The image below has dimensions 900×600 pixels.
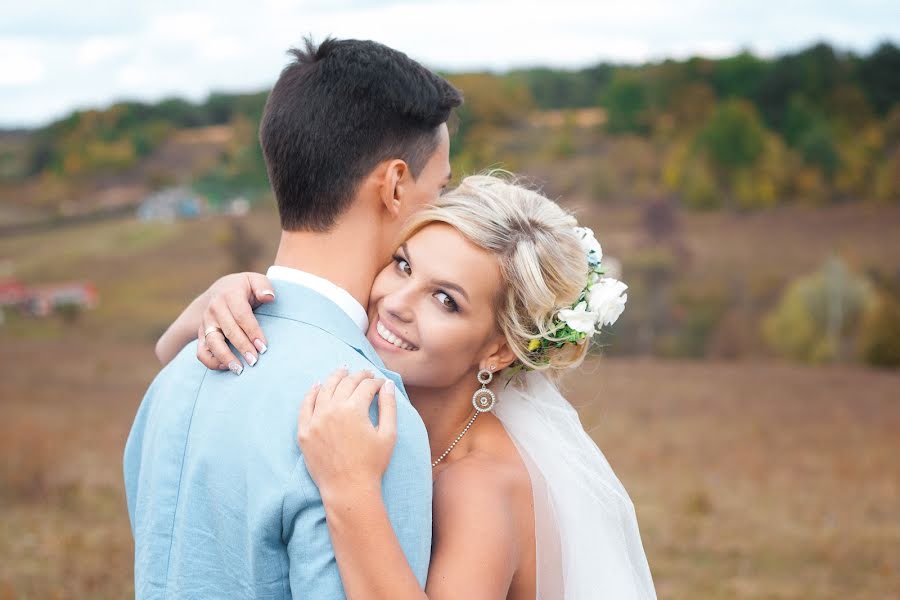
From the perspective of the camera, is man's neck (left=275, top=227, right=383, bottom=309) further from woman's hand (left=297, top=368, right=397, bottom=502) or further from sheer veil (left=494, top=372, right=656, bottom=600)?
sheer veil (left=494, top=372, right=656, bottom=600)

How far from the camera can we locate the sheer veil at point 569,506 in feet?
10.4

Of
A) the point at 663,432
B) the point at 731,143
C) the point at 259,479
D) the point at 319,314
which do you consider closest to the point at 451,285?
the point at 319,314

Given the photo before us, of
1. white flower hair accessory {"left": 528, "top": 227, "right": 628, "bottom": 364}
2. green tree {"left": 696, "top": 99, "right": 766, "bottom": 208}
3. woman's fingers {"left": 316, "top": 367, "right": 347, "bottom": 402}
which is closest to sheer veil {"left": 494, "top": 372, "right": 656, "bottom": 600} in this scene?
white flower hair accessory {"left": 528, "top": 227, "right": 628, "bottom": 364}

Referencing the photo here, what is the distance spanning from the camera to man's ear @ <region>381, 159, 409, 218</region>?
265cm

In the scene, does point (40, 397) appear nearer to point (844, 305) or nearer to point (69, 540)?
point (69, 540)

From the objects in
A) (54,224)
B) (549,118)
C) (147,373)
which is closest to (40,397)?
(147,373)

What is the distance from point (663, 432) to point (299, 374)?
2078cm

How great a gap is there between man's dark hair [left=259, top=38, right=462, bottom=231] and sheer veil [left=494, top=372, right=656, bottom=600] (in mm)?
1209

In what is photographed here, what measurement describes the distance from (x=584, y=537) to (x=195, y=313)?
1553 millimetres

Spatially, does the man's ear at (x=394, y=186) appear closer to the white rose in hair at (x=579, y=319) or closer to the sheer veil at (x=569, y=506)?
the white rose in hair at (x=579, y=319)

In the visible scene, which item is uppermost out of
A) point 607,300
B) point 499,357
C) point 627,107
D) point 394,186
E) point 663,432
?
point 394,186

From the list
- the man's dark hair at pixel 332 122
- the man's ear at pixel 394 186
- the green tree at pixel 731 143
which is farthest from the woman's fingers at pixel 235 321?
the green tree at pixel 731 143

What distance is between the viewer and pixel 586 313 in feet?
10.4

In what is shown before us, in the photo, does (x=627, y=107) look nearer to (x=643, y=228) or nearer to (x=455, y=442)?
(x=643, y=228)
